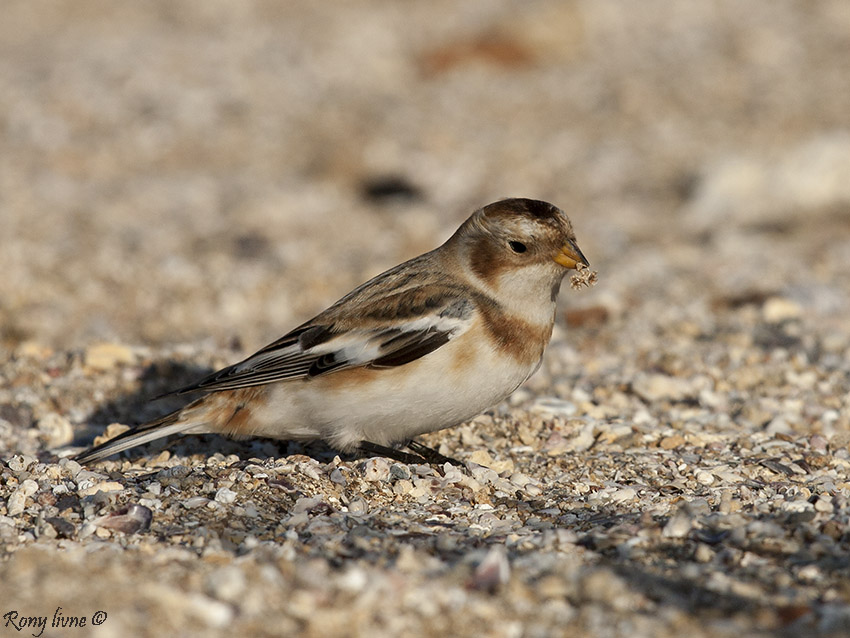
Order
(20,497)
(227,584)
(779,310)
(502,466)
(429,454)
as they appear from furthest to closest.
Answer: (779,310) < (429,454) < (502,466) < (20,497) < (227,584)

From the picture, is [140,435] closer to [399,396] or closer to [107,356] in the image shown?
[399,396]

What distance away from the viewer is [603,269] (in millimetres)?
7953

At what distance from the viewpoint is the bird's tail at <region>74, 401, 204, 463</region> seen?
4.54m

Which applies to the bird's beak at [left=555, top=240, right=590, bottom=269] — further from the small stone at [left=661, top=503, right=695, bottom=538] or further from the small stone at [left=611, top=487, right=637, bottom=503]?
the small stone at [left=661, top=503, right=695, bottom=538]

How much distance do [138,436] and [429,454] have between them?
4.19 ft

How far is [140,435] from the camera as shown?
179 inches

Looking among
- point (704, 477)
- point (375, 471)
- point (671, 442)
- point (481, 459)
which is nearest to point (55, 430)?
point (375, 471)

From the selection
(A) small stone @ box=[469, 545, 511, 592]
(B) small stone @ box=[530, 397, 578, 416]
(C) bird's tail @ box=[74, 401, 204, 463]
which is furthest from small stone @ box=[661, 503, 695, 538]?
(C) bird's tail @ box=[74, 401, 204, 463]

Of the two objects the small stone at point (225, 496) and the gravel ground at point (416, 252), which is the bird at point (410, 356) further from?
the small stone at point (225, 496)

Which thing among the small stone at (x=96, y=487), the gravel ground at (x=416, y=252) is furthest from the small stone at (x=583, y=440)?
the small stone at (x=96, y=487)

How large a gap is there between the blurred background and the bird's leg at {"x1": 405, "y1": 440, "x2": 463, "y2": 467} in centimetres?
223

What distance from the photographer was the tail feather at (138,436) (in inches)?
179

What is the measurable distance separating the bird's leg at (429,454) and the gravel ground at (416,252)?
11 centimetres

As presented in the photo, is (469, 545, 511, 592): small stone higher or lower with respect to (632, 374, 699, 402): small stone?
higher
